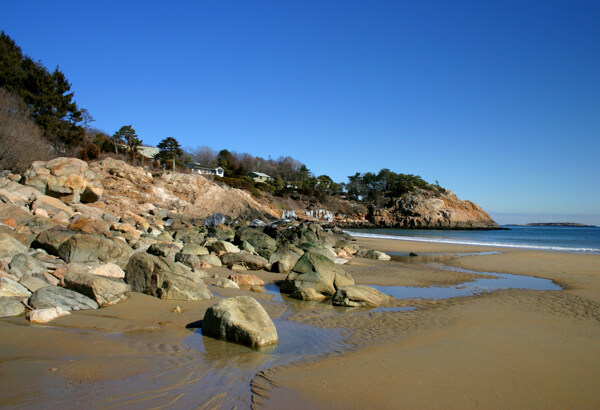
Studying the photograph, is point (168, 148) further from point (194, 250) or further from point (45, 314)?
point (45, 314)

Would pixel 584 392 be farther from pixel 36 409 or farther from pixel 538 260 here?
pixel 538 260

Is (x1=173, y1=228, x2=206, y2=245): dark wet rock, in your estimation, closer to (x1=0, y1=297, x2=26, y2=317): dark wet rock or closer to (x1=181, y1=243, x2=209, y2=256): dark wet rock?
(x1=181, y1=243, x2=209, y2=256): dark wet rock

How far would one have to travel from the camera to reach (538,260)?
19.9m

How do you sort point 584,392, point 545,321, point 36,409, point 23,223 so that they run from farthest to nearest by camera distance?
point 23,223, point 545,321, point 584,392, point 36,409

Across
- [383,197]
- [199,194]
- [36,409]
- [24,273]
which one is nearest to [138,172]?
[199,194]

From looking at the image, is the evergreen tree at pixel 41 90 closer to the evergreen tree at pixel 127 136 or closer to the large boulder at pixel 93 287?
the evergreen tree at pixel 127 136

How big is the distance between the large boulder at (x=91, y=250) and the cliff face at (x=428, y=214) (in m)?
80.5

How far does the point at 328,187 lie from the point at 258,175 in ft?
69.0

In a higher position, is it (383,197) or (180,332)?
(383,197)

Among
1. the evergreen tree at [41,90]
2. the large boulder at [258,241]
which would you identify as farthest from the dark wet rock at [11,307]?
the evergreen tree at [41,90]

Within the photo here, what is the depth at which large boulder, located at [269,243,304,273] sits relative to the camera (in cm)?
1381

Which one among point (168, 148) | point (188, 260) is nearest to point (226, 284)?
point (188, 260)

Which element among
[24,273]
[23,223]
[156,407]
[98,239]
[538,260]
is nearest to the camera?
[156,407]

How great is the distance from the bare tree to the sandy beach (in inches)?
780
